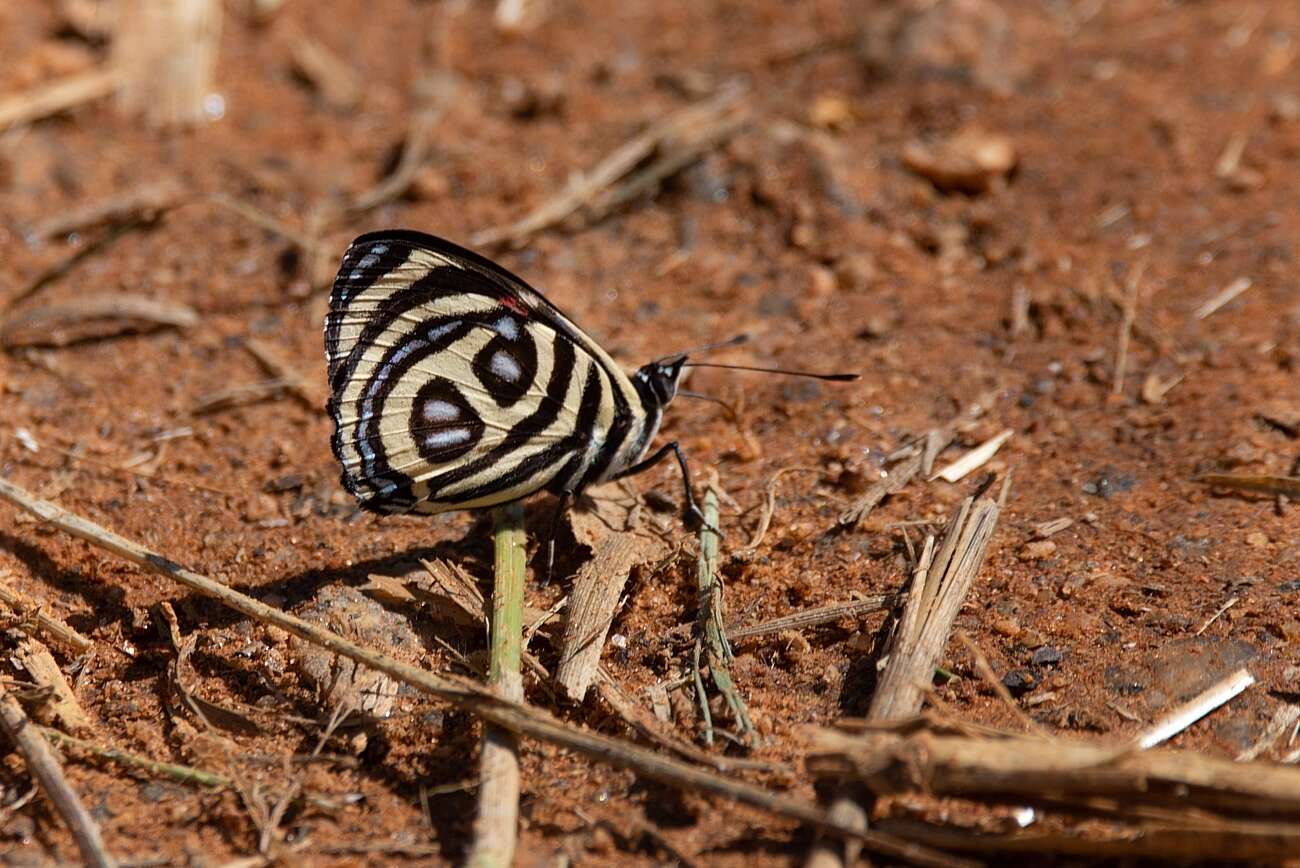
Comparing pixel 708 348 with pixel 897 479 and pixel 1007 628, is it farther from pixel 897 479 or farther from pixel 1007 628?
pixel 1007 628

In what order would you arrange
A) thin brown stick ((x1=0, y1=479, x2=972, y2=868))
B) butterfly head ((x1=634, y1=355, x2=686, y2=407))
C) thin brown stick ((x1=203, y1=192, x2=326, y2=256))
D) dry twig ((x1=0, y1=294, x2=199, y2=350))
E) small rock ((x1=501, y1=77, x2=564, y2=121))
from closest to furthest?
thin brown stick ((x1=0, y1=479, x2=972, y2=868)), butterfly head ((x1=634, y1=355, x2=686, y2=407)), dry twig ((x1=0, y1=294, x2=199, y2=350)), thin brown stick ((x1=203, y1=192, x2=326, y2=256)), small rock ((x1=501, y1=77, x2=564, y2=121))

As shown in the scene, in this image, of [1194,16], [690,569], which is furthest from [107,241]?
[1194,16]

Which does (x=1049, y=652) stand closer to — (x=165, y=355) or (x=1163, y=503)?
(x=1163, y=503)

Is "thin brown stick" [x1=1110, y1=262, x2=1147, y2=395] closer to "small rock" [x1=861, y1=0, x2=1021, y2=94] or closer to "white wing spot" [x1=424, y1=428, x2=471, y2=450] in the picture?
"small rock" [x1=861, y1=0, x2=1021, y2=94]

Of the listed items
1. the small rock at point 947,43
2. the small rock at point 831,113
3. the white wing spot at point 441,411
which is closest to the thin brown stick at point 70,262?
the white wing spot at point 441,411

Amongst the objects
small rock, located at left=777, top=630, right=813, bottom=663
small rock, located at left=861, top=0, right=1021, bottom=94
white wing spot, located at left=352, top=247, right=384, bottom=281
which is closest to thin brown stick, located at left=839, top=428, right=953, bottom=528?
small rock, located at left=777, top=630, right=813, bottom=663

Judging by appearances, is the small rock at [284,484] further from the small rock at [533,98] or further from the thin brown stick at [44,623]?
the small rock at [533,98]
